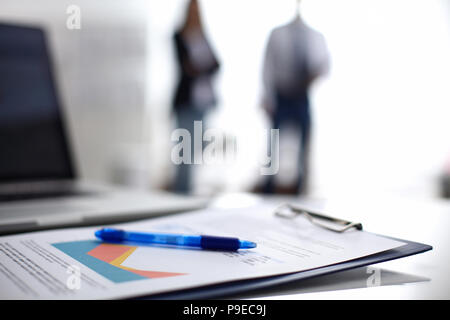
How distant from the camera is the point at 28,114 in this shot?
0.78m

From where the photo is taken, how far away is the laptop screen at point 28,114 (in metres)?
0.76

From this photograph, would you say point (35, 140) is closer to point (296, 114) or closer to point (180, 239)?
point (180, 239)

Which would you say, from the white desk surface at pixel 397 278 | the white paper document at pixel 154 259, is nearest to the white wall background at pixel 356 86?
the white desk surface at pixel 397 278

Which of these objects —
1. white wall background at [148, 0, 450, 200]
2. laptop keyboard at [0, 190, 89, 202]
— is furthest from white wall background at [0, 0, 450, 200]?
laptop keyboard at [0, 190, 89, 202]

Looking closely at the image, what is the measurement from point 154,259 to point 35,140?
537mm

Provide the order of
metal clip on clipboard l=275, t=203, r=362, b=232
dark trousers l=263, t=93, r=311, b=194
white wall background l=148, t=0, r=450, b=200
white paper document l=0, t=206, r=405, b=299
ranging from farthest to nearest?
white wall background l=148, t=0, r=450, b=200 < dark trousers l=263, t=93, r=311, b=194 < metal clip on clipboard l=275, t=203, r=362, b=232 < white paper document l=0, t=206, r=405, b=299

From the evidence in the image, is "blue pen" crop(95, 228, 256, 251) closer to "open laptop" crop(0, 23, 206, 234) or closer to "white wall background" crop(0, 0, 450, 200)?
"open laptop" crop(0, 23, 206, 234)

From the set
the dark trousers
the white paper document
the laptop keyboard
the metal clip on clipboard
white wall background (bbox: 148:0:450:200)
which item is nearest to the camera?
Result: the white paper document

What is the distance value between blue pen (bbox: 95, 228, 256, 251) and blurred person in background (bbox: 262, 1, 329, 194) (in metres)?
1.76

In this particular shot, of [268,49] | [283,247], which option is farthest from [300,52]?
[283,247]

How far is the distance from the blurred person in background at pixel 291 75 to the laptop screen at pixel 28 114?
1.44m

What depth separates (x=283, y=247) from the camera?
1.28ft

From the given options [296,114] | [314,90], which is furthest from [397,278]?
[314,90]

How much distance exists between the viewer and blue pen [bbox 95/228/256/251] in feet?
1.24
